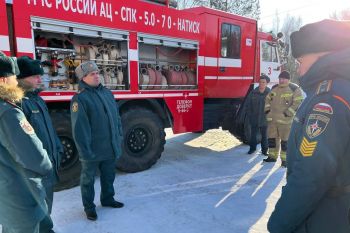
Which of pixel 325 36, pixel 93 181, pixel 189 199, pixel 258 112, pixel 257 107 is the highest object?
pixel 325 36

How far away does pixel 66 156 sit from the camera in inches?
174

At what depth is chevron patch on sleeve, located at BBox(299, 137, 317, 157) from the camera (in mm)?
Result: 1343

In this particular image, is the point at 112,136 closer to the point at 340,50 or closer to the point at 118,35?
the point at 118,35

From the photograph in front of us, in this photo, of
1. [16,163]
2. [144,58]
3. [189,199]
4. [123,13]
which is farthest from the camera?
[144,58]

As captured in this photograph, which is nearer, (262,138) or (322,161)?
(322,161)

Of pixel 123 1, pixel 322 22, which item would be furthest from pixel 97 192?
pixel 322 22

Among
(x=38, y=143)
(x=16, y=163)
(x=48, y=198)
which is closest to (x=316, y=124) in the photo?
(x=38, y=143)

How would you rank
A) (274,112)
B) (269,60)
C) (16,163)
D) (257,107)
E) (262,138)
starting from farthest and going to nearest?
(269,60) → (262,138) → (257,107) → (274,112) → (16,163)

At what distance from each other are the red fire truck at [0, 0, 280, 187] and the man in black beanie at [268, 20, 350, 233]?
11.6 ft

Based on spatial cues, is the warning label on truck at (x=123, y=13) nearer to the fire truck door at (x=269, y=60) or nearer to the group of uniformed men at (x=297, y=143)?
the group of uniformed men at (x=297, y=143)

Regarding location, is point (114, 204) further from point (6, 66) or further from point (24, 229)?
point (6, 66)

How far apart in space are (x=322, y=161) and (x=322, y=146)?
2.5 inches

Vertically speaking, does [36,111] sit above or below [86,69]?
below

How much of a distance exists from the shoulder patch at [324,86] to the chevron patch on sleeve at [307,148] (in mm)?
233
